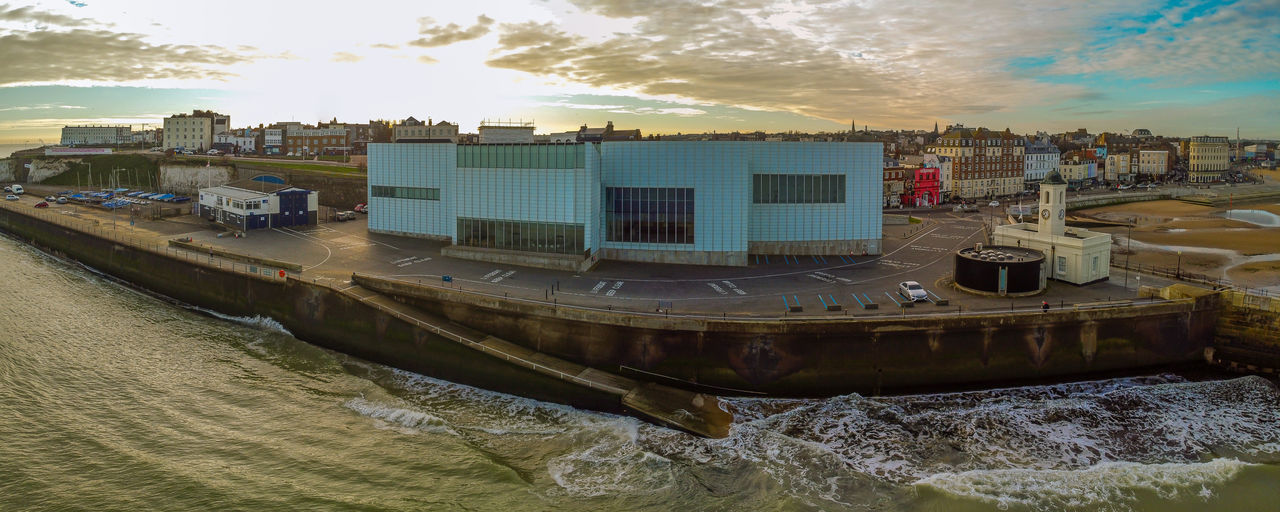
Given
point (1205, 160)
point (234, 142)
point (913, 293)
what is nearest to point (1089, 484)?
point (913, 293)

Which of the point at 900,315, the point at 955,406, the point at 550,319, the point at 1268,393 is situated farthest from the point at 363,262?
the point at 1268,393

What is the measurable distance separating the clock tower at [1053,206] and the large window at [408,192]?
130 ft

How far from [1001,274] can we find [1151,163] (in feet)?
444

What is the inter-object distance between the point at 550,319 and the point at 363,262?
58.2 feet

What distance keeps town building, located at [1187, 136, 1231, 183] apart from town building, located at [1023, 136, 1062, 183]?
40408 mm

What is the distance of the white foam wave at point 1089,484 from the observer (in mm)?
20922

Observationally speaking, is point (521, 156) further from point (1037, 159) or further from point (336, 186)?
point (1037, 159)

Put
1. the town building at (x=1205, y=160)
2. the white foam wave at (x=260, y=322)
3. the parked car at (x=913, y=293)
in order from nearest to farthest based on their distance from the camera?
the parked car at (x=913, y=293)
the white foam wave at (x=260, y=322)
the town building at (x=1205, y=160)

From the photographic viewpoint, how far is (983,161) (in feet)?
334

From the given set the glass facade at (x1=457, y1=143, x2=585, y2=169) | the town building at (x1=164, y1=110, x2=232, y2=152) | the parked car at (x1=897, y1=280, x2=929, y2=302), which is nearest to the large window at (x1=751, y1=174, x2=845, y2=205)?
the glass facade at (x1=457, y1=143, x2=585, y2=169)

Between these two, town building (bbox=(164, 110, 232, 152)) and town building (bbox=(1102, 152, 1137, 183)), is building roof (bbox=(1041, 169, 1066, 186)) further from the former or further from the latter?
town building (bbox=(164, 110, 232, 152))

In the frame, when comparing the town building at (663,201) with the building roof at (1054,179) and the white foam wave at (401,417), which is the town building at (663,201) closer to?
the building roof at (1054,179)

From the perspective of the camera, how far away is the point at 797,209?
46750mm

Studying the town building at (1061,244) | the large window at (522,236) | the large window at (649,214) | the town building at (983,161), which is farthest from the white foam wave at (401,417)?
the town building at (983,161)
